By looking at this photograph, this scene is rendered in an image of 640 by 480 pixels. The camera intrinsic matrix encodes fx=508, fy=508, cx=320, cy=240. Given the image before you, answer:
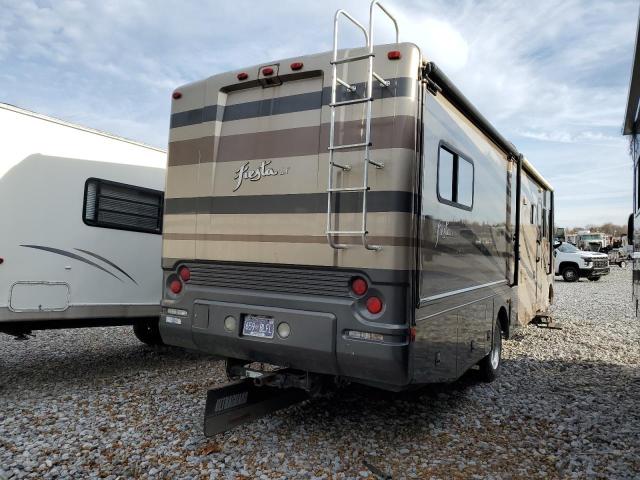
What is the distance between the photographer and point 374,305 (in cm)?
335

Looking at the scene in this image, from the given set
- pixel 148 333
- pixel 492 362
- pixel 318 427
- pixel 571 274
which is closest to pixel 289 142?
pixel 318 427

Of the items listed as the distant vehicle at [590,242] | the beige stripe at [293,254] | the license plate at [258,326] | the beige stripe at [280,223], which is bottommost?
the license plate at [258,326]

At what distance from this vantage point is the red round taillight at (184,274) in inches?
165

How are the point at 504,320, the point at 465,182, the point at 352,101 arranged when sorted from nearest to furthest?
the point at 352,101 → the point at 465,182 → the point at 504,320

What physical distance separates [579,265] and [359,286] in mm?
20288

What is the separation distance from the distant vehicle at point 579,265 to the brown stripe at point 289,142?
795 inches

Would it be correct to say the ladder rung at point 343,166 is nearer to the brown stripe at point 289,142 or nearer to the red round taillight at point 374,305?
the brown stripe at point 289,142

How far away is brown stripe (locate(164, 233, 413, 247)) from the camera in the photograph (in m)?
3.29

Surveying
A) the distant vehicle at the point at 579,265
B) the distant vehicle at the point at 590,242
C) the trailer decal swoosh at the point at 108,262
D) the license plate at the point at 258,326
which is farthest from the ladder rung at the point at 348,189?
the distant vehicle at the point at 590,242

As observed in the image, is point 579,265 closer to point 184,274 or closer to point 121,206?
point 121,206

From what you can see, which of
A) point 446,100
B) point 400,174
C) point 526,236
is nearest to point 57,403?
point 400,174

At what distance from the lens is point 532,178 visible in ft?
25.3

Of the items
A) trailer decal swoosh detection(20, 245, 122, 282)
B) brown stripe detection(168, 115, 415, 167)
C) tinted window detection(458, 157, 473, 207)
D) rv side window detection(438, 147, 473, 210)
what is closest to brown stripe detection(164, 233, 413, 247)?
brown stripe detection(168, 115, 415, 167)

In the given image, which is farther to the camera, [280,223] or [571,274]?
[571,274]
